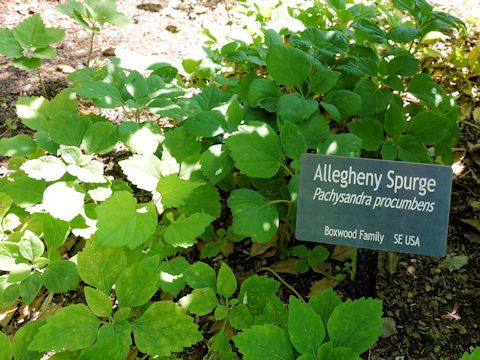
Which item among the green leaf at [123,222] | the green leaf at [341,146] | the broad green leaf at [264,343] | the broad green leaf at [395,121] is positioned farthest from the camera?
the broad green leaf at [395,121]

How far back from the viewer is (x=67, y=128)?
158 centimetres

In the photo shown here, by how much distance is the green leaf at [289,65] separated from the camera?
63.4 inches

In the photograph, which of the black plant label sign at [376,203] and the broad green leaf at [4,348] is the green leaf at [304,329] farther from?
the broad green leaf at [4,348]

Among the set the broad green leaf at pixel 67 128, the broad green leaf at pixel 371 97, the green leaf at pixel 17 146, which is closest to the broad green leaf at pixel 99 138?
the broad green leaf at pixel 67 128

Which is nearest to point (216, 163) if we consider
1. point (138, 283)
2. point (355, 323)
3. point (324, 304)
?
point (138, 283)

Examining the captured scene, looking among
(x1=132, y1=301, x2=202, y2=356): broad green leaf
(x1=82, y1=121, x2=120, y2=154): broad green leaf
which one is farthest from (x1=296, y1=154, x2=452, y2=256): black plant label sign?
(x1=82, y1=121, x2=120, y2=154): broad green leaf

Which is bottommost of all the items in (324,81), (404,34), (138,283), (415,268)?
(415,268)

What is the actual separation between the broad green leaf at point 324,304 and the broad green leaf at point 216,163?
562mm

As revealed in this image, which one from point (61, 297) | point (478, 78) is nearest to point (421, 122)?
point (478, 78)

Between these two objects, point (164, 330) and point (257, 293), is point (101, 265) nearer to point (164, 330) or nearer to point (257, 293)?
point (164, 330)

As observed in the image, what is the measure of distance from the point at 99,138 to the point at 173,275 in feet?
2.00

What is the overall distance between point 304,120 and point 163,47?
5.19 ft

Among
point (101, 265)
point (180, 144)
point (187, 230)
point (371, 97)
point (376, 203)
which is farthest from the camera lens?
point (371, 97)

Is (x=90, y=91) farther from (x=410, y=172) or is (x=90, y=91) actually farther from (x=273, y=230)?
(x=410, y=172)
